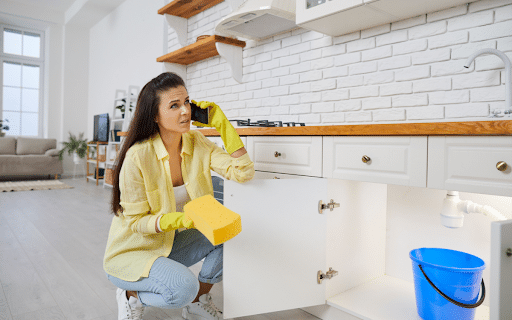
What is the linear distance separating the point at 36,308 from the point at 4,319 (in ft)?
0.40

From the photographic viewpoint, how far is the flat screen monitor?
5729 millimetres

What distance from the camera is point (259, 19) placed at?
2.14 metres

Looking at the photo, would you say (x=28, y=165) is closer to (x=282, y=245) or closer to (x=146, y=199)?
(x=146, y=199)

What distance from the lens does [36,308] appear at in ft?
5.13

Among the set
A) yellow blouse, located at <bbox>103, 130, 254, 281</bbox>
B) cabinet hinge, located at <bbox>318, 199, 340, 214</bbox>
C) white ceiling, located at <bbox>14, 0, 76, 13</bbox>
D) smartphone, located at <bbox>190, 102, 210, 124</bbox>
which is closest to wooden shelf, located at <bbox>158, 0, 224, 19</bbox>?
smartphone, located at <bbox>190, 102, 210, 124</bbox>

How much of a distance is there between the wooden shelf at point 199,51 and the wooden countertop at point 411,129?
1.18 metres

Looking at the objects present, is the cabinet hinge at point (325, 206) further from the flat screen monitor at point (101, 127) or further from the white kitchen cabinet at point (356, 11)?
the flat screen monitor at point (101, 127)

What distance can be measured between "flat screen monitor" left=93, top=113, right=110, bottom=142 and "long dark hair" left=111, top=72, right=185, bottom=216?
4753mm

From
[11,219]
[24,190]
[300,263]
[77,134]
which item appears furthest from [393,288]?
[77,134]

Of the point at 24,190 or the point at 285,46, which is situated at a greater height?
the point at 285,46

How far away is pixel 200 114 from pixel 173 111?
18 cm

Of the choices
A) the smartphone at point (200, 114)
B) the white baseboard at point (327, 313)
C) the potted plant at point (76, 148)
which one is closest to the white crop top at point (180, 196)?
the smartphone at point (200, 114)

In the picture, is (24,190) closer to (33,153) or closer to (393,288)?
(33,153)

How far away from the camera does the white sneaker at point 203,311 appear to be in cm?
149
